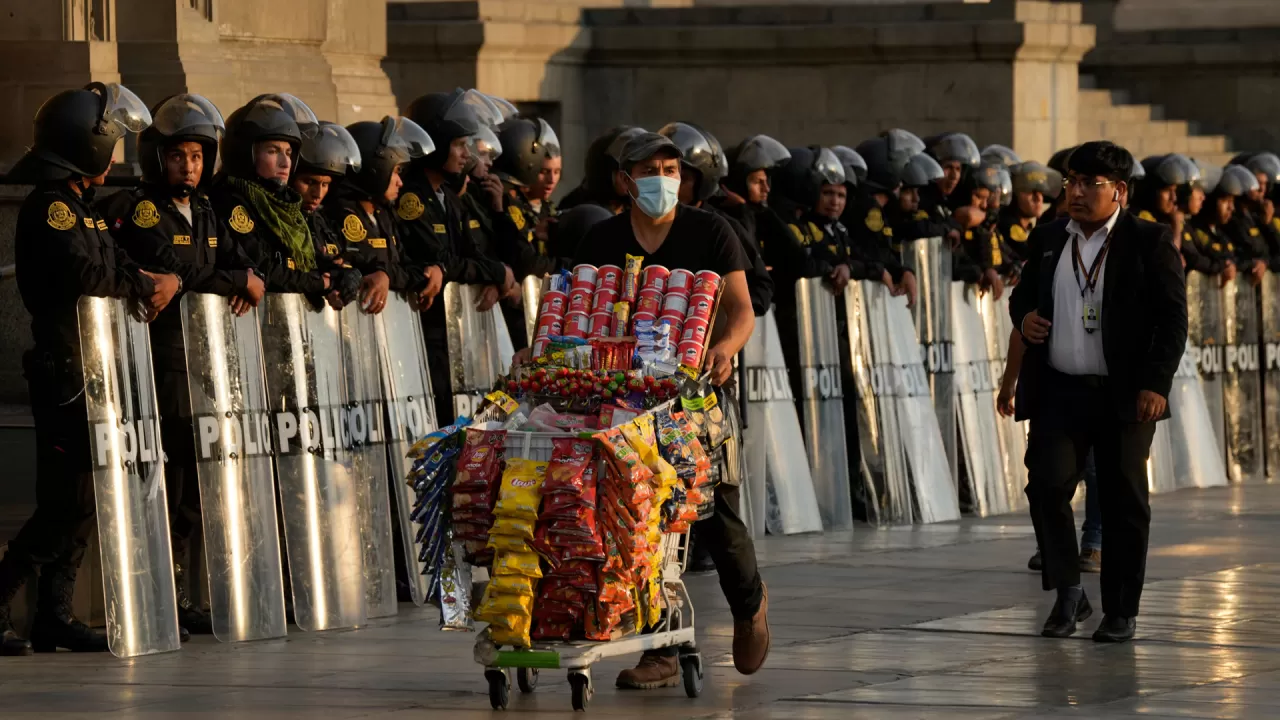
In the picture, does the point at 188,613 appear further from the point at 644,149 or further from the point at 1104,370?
the point at 1104,370

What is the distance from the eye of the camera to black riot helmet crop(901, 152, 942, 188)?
16109 mm

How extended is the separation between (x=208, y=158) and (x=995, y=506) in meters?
6.42

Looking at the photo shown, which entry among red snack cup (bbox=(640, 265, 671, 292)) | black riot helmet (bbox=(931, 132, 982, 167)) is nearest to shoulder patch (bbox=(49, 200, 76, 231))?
red snack cup (bbox=(640, 265, 671, 292))

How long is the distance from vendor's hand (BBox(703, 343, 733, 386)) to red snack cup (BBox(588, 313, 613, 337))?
329 millimetres

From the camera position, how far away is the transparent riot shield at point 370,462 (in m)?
11.4

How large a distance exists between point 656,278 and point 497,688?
1.41m

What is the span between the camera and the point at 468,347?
12586 mm

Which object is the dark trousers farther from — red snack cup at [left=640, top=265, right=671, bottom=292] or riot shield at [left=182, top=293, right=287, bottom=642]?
→ riot shield at [left=182, top=293, right=287, bottom=642]

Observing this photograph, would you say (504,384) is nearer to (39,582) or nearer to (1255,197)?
(39,582)

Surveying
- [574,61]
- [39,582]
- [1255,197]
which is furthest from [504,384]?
[574,61]

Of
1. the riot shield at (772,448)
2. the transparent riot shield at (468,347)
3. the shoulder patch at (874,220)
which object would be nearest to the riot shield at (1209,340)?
the shoulder patch at (874,220)

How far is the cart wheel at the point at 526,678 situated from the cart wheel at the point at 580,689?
32 cm

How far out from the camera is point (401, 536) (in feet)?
39.5

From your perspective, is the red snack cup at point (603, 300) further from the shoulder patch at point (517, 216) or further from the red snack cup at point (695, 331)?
the shoulder patch at point (517, 216)
